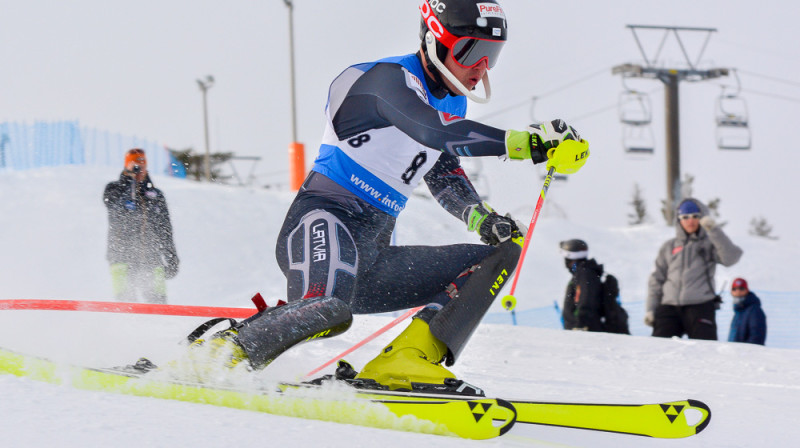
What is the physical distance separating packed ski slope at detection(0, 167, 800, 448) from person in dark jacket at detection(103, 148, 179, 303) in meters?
0.54

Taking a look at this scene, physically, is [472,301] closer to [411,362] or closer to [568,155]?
[411,362]

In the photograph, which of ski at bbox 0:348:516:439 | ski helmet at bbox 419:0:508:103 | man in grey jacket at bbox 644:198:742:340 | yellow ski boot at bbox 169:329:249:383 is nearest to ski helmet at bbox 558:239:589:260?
man in grey jacket at bbox 644:198:742:340

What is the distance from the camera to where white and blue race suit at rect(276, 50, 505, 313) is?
8.73 feet

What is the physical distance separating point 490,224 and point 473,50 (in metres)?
0.71

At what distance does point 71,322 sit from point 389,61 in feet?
7.02

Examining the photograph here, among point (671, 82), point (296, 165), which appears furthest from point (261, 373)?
point (671, 82)

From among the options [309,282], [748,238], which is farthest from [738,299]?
[748,238]

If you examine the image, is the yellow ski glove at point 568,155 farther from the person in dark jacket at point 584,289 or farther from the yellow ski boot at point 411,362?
the person in dark jacket at point 584,289

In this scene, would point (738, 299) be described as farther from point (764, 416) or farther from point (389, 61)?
point (389, 61)

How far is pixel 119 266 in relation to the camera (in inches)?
226

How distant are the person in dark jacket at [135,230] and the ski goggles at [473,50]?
11.3 feet

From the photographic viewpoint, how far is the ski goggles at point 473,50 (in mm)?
2906

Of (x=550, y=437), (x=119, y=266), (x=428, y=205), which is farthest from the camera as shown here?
(x=428, y=205)

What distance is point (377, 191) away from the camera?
9.91ft
